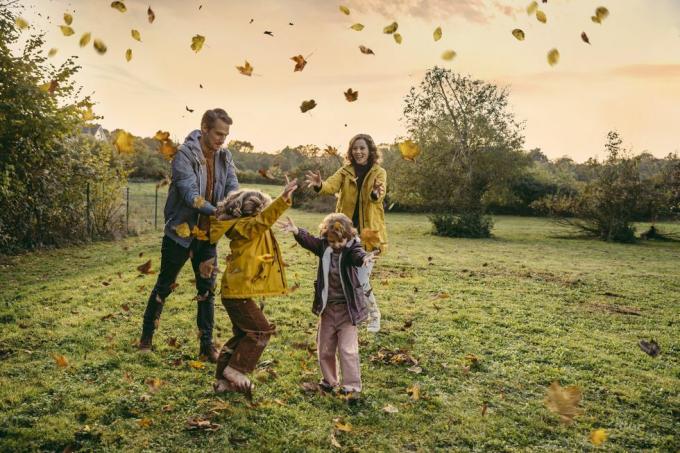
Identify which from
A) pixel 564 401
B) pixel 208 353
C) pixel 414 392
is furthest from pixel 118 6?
pixel 564 401

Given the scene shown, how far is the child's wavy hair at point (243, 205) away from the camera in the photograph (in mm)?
3996

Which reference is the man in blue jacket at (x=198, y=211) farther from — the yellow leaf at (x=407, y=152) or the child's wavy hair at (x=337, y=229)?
the yellow leaf at (x=407, y=152)

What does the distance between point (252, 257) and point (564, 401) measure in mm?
2733

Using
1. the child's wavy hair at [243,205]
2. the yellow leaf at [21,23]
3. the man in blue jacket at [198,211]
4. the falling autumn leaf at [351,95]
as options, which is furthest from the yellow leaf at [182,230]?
the yellow leaf at [21,23]

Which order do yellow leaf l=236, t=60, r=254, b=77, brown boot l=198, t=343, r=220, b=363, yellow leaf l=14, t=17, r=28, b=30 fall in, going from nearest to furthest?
brown boot l=198, t=343, r=220, b=363 → yellow leaf l=236, t=60, r=254, b=77 → yellow leaf l=14, t=17, r=28, b=30

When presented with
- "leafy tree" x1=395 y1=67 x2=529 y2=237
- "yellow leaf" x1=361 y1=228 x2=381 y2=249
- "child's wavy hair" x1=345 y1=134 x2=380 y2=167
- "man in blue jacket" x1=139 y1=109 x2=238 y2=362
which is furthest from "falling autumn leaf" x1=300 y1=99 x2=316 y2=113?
"leafy tree" x1=395 y1=67 x2=529 y2=237

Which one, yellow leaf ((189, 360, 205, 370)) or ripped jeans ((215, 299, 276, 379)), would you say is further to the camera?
yellow leaf ((189, 360, 205, 370))

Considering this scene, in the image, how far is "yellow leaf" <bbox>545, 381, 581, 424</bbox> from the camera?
406cm

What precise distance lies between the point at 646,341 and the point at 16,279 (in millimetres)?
8857

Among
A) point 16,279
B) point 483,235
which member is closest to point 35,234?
point 16,279

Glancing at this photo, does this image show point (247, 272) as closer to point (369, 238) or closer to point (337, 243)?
point (337, 243)

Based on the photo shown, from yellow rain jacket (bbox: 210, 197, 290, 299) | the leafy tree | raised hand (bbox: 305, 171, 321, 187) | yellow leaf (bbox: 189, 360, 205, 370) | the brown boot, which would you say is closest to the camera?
yellow rain jacket (bbox: 210, 197, 290, 299)

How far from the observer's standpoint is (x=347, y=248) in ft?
13.7

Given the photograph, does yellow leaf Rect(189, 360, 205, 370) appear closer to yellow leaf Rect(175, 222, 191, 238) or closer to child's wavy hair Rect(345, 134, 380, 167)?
yellow leaf Rect(175, 222, 191, 238)
